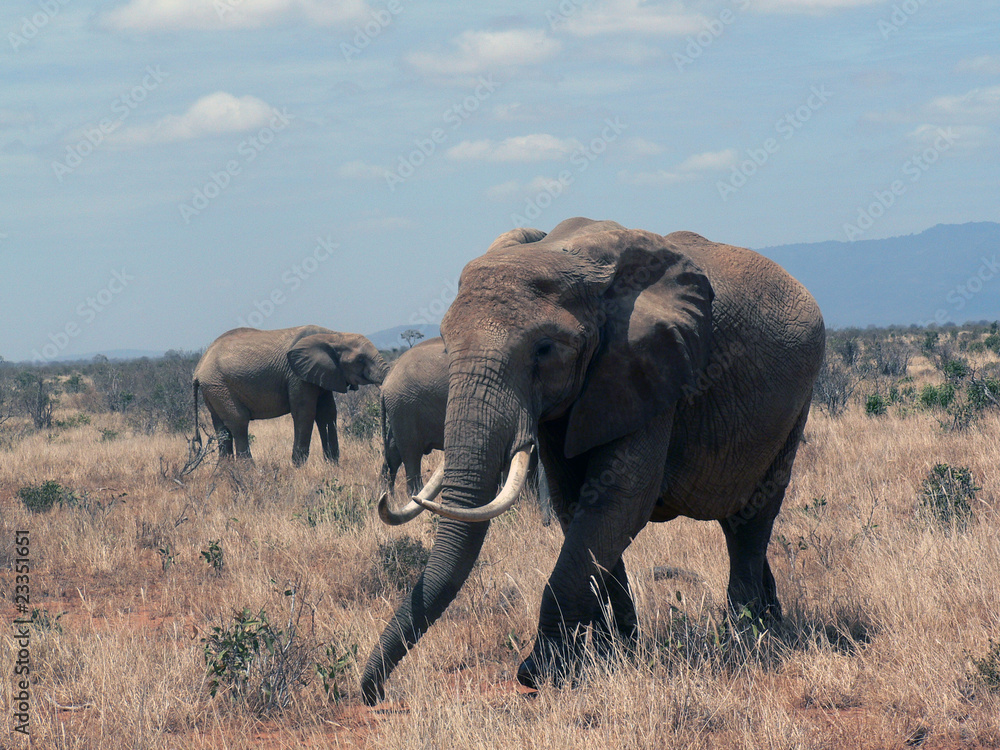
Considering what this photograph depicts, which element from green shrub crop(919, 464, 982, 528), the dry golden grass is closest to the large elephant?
the dry golden grass

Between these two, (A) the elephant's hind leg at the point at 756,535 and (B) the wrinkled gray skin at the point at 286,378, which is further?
(B) the wrinkled gray skin at the point at 286,378

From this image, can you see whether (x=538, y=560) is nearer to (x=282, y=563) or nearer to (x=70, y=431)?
(x=282, y=563)

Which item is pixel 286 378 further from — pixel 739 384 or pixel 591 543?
pixel 591 543

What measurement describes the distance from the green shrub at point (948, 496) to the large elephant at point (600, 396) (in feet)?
8.94

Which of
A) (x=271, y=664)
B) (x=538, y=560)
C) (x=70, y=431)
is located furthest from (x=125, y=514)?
(x=70, y=431)

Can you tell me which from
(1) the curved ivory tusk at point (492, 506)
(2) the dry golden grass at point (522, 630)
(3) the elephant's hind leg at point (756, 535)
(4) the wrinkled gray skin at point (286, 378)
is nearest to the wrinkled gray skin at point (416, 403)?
(2) the dry golden grass at point (522, 630)

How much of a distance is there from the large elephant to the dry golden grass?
16.8 inches

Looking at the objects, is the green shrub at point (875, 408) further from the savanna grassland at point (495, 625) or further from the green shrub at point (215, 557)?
the green shrub at point (215, 557)

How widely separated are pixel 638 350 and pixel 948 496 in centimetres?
449

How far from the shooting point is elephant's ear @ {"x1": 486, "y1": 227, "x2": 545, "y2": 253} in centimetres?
482

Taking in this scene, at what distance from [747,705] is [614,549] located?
87 cm

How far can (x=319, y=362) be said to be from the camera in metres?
14.8

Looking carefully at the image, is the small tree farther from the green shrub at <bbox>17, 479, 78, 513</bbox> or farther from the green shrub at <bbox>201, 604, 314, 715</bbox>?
the green shrub at <bbox>201, 604, 314, 715</bbox>

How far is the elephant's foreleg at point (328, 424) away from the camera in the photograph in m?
14.9
